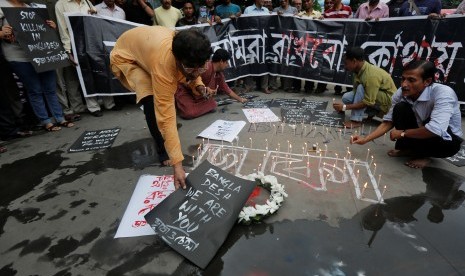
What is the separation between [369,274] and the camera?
2.14m

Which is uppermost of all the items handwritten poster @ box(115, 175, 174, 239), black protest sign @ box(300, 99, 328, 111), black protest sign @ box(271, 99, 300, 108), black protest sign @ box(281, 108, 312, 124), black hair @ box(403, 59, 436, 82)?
black hair @ box(403, 59, 436, 82)

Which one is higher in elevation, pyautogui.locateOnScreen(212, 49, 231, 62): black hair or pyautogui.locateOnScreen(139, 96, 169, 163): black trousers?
pyautogui.locateOnScreen(212, 49, 231, 62): black hair

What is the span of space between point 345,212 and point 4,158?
4843mm

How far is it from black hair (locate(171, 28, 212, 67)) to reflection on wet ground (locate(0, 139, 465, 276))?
1.58 metres

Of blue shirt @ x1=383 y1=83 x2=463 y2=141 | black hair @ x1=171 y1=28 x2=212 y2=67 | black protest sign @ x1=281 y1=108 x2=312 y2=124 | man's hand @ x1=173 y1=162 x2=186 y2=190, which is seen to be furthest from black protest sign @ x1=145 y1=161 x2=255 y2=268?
black protest sign @ x1=281 y1=108 x2=312 y2=124

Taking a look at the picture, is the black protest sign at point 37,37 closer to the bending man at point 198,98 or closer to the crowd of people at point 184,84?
the crowd of people at point 184,84

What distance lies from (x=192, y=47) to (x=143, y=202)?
5.68 feet

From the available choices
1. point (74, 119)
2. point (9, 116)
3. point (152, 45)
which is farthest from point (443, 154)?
point (9, 116)

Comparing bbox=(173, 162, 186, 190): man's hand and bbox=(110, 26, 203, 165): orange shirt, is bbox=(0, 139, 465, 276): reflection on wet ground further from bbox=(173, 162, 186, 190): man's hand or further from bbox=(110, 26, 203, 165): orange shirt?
bbox=(110, 26, 203, 165): orange shirt

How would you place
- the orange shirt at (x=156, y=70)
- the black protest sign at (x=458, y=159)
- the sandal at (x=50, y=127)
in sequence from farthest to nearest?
1. the sandal at (x=50, y=127)
2. the black protest sign at (x=458, y=159)
3. the orange shirt at (x=156, y=70)

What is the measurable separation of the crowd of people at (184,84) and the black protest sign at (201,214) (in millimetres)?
192

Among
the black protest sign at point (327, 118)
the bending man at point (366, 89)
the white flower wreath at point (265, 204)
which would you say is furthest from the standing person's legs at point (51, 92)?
the bending man at point (366, 89)

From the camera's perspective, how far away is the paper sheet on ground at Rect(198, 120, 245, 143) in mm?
4520

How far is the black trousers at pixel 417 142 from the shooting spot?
3.43 metres
